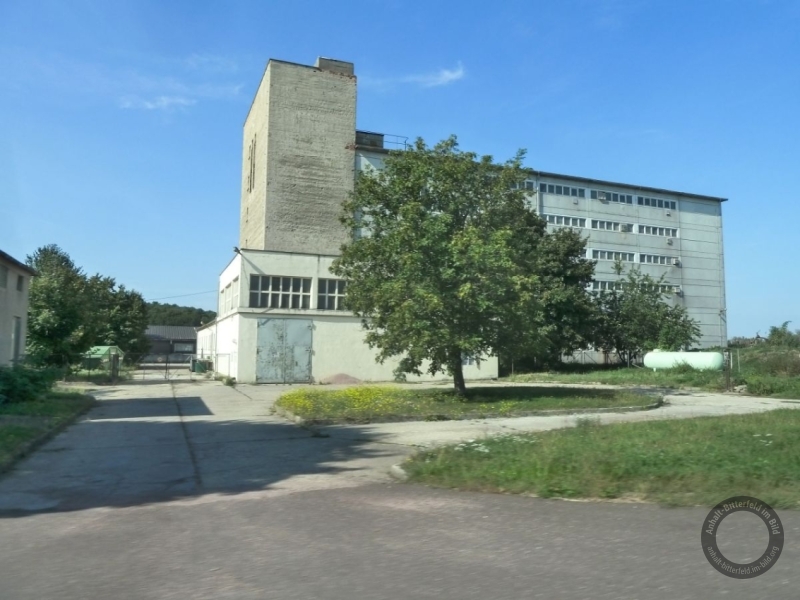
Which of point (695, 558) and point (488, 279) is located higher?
point (488, 279)

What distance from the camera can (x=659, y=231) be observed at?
2726 inches

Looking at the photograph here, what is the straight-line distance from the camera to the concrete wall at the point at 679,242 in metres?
65.6

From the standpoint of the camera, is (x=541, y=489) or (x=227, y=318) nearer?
(x=541, y=489)

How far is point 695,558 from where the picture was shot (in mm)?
5535

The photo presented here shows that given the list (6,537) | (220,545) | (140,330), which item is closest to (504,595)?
(220,545)

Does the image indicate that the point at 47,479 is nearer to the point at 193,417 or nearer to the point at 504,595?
the point at 504,595

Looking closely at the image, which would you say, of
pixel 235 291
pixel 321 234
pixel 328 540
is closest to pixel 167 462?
pixel 328 540

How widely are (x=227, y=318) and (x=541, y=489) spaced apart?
33.5 m

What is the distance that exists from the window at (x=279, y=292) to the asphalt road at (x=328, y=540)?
25.5 meters

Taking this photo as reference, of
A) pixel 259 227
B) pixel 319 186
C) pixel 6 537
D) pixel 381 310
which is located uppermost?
pixel 319 186

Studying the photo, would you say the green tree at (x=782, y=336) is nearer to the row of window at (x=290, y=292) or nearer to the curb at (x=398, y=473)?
the row of window at (x=290, y=292)

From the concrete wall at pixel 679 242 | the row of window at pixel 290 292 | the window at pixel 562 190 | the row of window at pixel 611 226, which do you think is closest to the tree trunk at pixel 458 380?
the row of window at pixel 290 292

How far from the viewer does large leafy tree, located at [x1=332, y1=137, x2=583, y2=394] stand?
61.5 feet

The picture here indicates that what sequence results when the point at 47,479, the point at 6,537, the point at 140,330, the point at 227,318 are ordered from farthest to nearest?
the point at 140,330 < the point at 227,318 < the point at 47,479 < the point at 6,537
